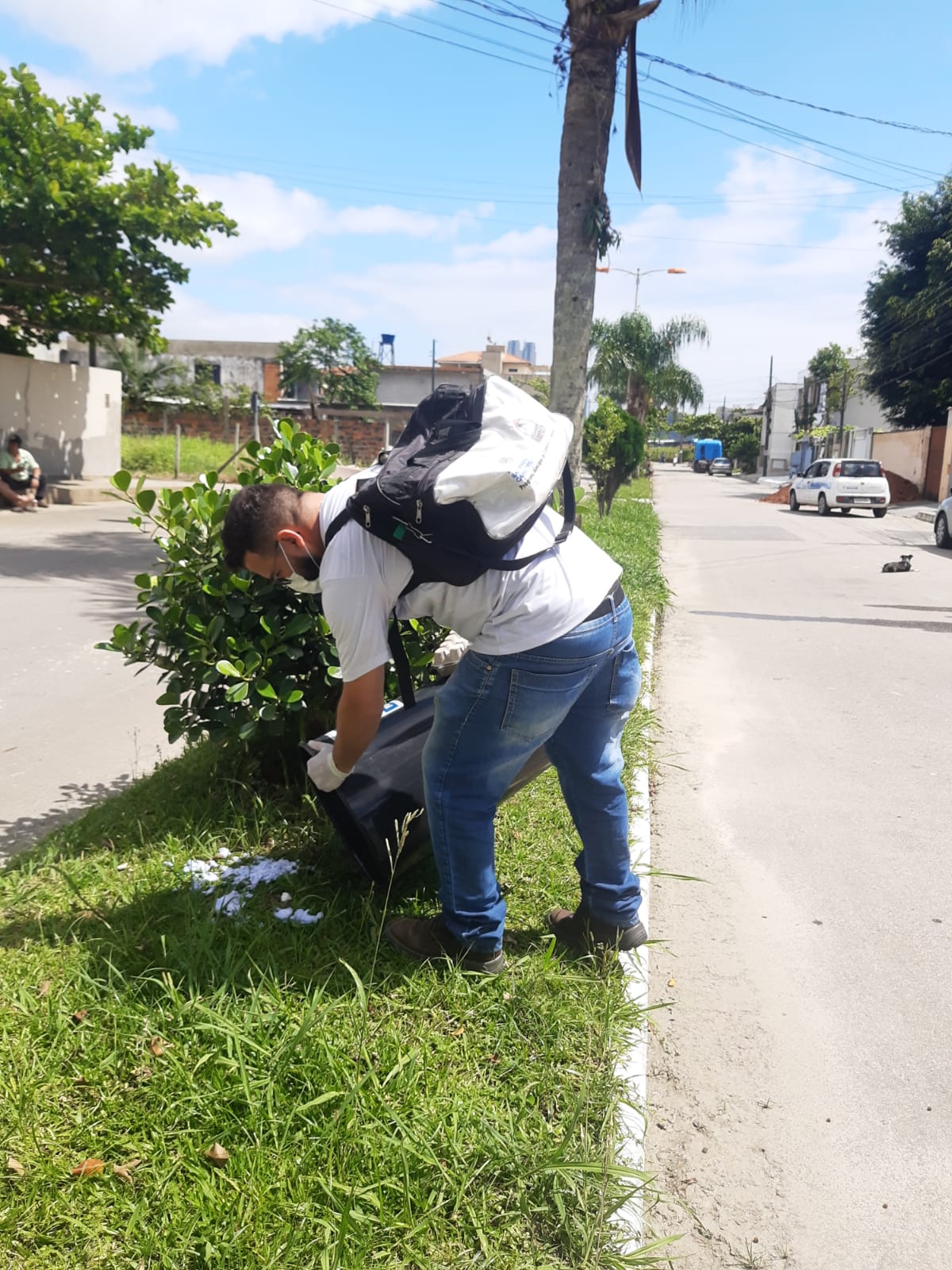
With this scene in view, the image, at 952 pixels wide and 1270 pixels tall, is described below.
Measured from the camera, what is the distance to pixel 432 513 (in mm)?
2408

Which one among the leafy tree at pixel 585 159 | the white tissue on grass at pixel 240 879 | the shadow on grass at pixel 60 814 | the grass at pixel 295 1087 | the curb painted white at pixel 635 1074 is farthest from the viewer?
the leafy tree at pixel 585 159

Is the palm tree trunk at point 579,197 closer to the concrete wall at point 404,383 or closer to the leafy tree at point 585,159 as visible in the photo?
the leafy tree at point 585,159

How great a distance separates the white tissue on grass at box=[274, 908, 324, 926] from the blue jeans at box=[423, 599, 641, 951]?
499 mm

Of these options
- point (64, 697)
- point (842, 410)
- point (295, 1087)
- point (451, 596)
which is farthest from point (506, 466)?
point (842, 410)

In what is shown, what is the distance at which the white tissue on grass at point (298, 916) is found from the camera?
3.10m

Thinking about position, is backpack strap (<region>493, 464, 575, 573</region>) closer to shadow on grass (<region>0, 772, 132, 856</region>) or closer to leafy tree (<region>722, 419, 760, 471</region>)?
shadow on grass (<region>0, 772, 132, 856</region>)

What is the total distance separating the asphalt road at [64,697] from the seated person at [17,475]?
4.72 m

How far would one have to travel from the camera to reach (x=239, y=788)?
4.12 m

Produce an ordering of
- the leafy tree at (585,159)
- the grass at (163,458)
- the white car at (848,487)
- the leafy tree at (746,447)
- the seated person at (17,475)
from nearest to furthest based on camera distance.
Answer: the leafy tree at (585,159) < the seated person at (17,475) < the grass at (163,458) < the white car at (848,487) < the leafy tree at (746,447)

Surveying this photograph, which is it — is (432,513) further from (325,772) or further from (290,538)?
(325,772)

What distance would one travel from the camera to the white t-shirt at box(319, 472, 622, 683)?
96.8 inches

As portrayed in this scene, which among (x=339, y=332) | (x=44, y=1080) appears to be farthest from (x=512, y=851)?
(x=339, y=332)

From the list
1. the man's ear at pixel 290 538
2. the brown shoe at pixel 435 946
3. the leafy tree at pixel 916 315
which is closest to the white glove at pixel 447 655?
the brown shoe at pixel 435 946

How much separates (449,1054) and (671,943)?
4.33 feet
